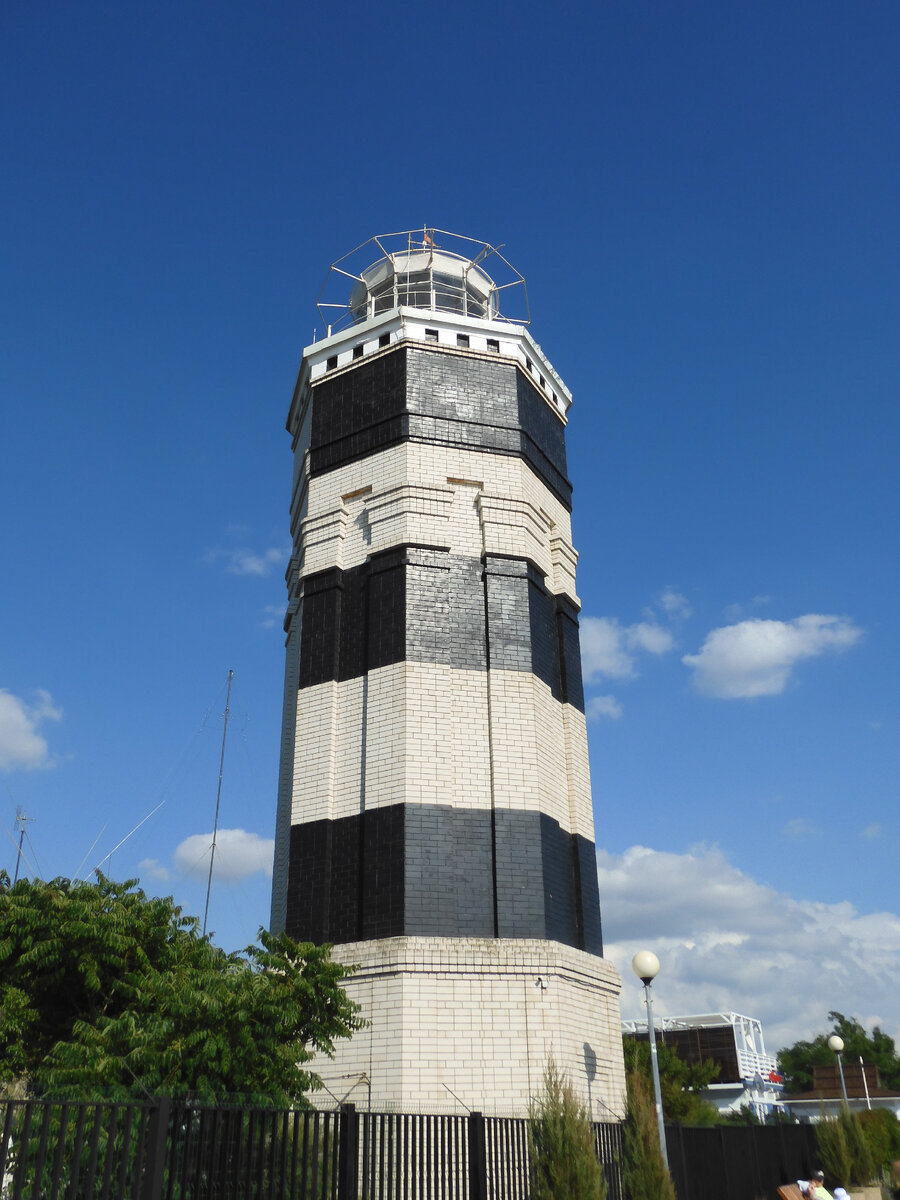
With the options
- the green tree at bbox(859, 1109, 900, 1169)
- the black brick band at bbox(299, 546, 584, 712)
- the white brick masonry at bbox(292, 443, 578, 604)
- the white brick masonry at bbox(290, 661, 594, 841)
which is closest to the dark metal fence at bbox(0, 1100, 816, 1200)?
the white brick masonry at bbox(290, 661, 594, 841)

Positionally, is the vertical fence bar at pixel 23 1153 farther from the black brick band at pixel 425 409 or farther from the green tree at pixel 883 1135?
the green tree at pixel 883 1135

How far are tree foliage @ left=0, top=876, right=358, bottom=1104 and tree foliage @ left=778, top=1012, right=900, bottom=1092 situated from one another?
105 meters

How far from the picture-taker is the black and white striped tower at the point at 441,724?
19969 mm

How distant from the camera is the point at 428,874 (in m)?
21.2

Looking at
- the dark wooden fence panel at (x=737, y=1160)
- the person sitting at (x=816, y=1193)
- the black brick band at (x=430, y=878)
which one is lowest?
the person sitting at (x=816, y=1193)

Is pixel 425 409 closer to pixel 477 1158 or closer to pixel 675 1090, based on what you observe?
pixel 477 1158

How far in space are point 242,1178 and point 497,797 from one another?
11368 mm

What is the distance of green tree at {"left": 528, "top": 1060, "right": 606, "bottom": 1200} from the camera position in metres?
14.9

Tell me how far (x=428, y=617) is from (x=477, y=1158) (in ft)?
Answer: 39.0

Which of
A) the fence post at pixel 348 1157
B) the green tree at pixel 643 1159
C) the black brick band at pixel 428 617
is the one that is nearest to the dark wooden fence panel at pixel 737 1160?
the green tree at pixel 643 1159

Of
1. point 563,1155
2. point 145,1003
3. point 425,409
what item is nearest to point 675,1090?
point 563,1155

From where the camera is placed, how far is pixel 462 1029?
19688 mm

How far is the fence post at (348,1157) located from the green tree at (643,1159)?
6.10 m

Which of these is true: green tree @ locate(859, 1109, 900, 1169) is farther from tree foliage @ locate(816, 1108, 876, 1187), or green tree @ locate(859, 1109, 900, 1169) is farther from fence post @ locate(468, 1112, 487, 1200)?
fence post @ locate(468, 1112, 487, 1200)
